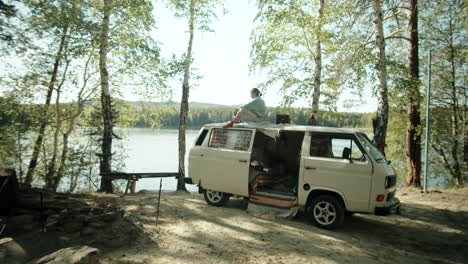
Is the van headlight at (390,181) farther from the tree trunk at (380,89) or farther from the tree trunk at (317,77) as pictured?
the tree trunk at (317,77)

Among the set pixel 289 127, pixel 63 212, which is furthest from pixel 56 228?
pixel 289 127

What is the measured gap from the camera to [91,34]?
11.2 m

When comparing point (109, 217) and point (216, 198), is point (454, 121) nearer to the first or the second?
point (216, 198)

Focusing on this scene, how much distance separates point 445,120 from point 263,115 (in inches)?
710

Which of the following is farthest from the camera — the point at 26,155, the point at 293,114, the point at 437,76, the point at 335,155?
the point at 437,76

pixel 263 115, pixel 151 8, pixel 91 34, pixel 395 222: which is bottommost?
pixel 395 222

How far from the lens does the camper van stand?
614 centimetres

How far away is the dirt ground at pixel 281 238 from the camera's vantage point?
4.78 metres

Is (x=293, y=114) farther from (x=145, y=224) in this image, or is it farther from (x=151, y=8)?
(x=145, y=224)

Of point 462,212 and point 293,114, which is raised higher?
point 293,114

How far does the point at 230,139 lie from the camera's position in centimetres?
792

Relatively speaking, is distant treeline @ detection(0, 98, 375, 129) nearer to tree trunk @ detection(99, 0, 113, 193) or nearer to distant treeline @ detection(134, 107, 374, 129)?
distant treeline @ detection(134, 107, 374, 129)

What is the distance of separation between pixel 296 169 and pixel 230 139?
2.07 meters

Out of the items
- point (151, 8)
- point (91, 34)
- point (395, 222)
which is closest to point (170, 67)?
point (151, 8)
